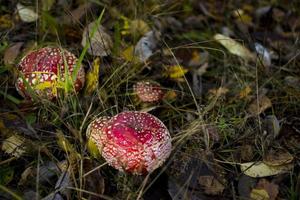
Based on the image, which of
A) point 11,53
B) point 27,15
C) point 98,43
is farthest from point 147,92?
point 27,15

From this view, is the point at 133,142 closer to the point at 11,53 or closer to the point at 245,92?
the point at 245,92

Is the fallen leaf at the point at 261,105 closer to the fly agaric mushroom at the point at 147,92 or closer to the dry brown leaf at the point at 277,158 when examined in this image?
the dry brown leaf at the point at 277,158

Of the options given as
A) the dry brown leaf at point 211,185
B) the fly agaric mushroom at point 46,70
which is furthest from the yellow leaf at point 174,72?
the dry brown leaf at point 211,185

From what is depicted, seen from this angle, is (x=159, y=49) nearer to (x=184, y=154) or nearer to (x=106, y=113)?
(x=106, y=113)

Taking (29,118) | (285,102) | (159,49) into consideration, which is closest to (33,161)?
(29,118)

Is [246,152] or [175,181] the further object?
[246,152]
